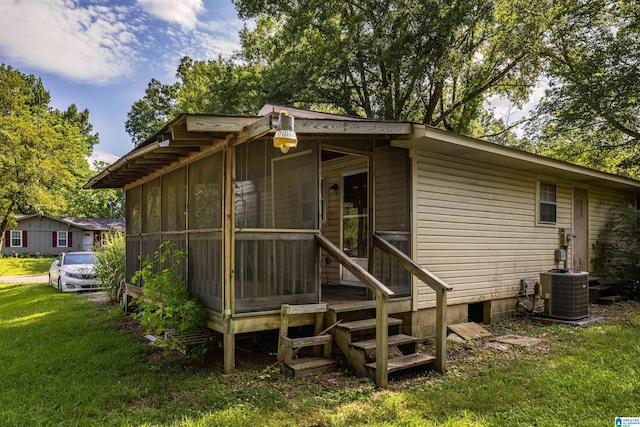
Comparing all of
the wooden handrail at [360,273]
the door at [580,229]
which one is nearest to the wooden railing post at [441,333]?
the wooden handrail at [360,273]

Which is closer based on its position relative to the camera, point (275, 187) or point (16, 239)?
point (275, 187)

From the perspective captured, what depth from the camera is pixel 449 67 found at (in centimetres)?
1359

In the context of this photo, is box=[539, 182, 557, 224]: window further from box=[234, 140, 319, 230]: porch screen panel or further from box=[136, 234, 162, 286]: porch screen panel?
box=[136, 234, 162, 286]: porch screen panel

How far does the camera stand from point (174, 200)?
5973mm

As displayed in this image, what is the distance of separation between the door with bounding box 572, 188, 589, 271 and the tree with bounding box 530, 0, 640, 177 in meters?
4.61

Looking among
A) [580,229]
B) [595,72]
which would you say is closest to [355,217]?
[580,229]

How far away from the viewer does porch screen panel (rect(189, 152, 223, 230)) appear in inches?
184

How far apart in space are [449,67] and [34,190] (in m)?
20.1

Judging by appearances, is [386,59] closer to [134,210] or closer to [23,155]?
[134,210]

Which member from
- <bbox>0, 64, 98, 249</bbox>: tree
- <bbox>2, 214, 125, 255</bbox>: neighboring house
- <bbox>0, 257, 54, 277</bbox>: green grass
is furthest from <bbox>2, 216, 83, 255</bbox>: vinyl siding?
<bbox>0, 64, 98, 249</bbox>: tree

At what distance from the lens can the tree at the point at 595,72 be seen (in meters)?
12.2

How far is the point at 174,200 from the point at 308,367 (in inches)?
124

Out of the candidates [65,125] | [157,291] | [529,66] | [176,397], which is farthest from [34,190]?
[529,66]

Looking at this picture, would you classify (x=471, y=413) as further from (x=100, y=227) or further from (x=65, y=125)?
(x=65, y=125)
